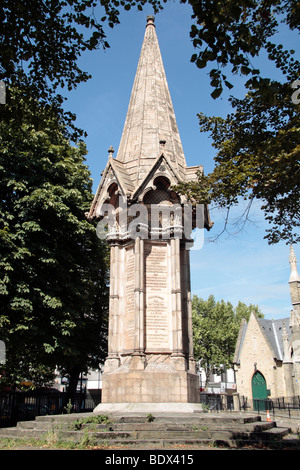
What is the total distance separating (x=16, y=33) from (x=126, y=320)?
9151 mm

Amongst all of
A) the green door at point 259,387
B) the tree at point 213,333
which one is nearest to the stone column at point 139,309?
the tree at point 213,333

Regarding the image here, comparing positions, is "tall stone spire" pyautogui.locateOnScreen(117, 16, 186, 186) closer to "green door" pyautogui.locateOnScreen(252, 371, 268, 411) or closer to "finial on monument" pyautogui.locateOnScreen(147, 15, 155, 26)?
"finial on monument" pyautogui.locateOnScreen(147, 15, 155, 26)

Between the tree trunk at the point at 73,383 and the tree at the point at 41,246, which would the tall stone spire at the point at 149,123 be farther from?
the tree trunk at the point at 73,383

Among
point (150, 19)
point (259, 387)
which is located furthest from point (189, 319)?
point (259, 387)

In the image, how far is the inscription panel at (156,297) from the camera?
13.6 m

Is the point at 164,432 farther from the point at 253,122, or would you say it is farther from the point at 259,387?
the point at 259,387

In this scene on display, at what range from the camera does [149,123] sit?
1648cm

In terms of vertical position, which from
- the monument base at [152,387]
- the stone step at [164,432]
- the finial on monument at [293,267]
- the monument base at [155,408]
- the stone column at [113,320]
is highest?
the finial on monument at [293,267]

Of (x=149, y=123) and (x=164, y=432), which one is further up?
(x=149, y=123)

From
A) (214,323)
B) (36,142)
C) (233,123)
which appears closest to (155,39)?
(36,142)

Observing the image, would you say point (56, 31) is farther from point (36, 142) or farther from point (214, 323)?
point (214, 323)

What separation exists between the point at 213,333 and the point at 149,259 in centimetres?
4084

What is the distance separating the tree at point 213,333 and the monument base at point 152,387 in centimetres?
3975

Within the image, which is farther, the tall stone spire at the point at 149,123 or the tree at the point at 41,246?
the tree at the point at 41,246
